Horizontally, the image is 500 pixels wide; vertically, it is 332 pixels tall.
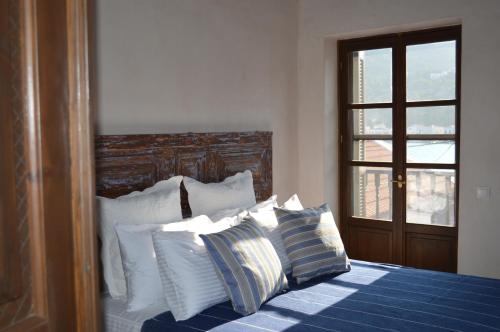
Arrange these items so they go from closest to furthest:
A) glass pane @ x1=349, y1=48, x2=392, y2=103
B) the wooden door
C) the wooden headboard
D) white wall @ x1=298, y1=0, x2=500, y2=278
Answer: the wooden door
the wooden headboard
white wall @ x1=298, y1=0, x2=500, y2=278
glass pane @ x1=349, y1=48, x2=392, y2=103

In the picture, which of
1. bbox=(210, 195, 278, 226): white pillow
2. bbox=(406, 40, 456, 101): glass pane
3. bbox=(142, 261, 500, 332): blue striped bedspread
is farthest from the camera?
bbox=(406, 40, 456, 101): glass pane

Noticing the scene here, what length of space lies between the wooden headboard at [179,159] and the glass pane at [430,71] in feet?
4.42

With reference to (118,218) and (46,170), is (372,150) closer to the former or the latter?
(118,218)

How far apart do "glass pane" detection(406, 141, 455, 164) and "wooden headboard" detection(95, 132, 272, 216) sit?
1.26 metres

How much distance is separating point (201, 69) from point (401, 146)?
193cm

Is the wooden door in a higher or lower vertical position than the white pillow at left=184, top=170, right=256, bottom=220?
higher

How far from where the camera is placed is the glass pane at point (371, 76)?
15.1 feet

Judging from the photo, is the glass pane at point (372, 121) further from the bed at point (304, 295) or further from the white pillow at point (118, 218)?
Answer: the white pillow at point (118, 218)

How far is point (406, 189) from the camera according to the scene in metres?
4.60

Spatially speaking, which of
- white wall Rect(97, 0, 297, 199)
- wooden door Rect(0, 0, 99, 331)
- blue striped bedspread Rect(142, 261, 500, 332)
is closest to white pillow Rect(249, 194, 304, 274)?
blue striped bedspread Rect(142, 261, 500, 332)

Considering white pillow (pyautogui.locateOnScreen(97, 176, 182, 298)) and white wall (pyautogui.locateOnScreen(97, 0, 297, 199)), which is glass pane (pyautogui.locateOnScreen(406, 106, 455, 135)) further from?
white pillow (pyautogui.locateOnScreen(97, 176, 182, 298))

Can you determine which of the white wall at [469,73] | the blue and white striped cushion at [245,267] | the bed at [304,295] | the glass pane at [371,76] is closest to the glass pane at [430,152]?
the white wall at [469,73]

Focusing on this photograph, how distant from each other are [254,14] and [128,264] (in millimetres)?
2518

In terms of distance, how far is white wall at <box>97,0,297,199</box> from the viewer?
3135mm
